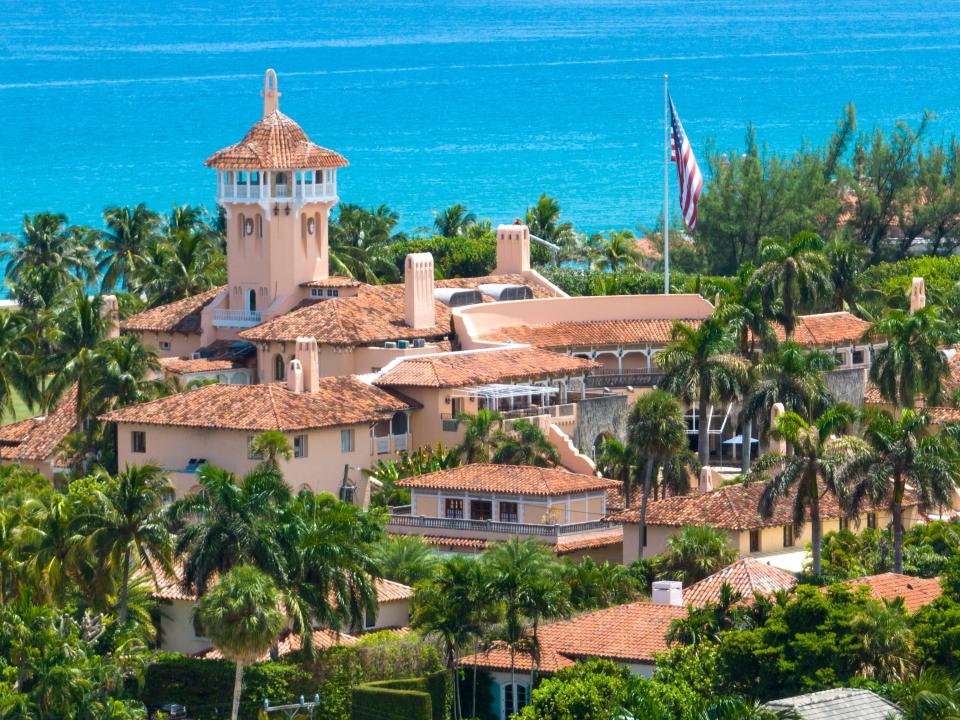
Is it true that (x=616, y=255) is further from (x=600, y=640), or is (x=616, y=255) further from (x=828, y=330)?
(x=600, y=640)

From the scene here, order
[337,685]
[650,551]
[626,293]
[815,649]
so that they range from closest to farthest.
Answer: [815,649] → [337,685] → [650,551] → [626,293]

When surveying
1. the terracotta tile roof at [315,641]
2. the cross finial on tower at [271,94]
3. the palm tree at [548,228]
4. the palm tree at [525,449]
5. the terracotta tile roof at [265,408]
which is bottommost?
the terracotta tile roof at [315,641]

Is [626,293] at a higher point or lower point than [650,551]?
higher

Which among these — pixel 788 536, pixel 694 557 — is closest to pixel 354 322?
pixel 788 536

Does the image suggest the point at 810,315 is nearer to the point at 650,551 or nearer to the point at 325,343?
the point at 325,343

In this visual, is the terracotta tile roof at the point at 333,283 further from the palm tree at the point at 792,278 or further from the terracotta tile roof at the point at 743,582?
the terracotta tile roof at the point at 743,582

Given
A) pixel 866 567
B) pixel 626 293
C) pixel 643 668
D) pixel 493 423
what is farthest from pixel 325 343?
pixel 643 668

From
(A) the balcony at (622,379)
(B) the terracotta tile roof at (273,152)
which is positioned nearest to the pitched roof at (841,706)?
(A) the balcony at (622,379)
